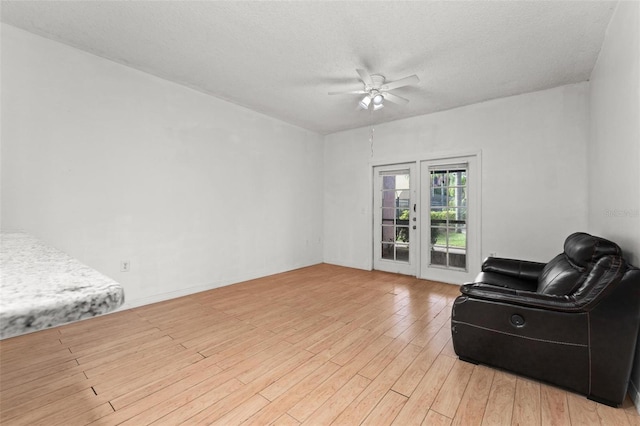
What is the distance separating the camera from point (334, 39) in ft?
8.48

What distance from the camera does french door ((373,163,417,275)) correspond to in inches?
188

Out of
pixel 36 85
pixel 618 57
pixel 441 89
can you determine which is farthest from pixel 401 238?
pixel 36 85

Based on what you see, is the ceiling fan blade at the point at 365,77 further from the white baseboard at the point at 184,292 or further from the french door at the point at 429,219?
the white baseboard at the point at 184,292

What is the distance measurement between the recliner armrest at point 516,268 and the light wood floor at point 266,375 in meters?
0.76

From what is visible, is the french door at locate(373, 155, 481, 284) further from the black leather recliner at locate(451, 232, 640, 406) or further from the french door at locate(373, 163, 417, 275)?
the black leather recliner at locate(451, 232, 640, 406)

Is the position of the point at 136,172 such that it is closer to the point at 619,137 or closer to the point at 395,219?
the point at 395,219

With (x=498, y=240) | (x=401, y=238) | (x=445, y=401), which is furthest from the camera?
(x=401, y=238)

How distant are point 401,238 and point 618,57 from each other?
11.1 feet

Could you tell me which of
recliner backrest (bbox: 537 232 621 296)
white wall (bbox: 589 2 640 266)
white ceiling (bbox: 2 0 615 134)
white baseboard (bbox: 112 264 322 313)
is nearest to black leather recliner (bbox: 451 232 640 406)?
recliner backrest (bbox: 537 232 621 296)

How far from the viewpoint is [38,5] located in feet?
7.43

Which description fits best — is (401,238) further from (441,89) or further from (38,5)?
(38,5)

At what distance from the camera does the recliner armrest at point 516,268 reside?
9.43 feet

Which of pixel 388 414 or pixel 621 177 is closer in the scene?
pixel 388 414

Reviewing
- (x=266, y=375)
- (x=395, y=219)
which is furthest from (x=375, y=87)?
(x=266, y=375)
